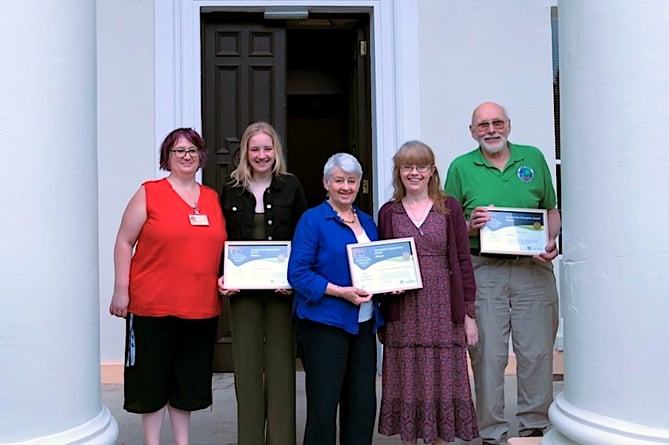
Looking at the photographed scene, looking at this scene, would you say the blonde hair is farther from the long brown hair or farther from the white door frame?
the white door frame

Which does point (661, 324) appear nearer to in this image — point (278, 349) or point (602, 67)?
point (602, 67)

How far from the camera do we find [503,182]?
3834 millimetres

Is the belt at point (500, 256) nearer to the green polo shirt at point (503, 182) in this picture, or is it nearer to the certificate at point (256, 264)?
the green polo shirt at point (503, 182)

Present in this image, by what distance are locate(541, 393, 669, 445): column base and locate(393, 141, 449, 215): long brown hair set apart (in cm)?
106

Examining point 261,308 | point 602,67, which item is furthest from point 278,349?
point 602,67

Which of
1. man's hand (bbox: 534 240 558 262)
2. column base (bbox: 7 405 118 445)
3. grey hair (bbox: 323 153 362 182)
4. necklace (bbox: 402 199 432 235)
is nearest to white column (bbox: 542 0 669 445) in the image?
necklace (bbox: 402 199 432 235)

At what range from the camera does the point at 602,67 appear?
8.18 ft

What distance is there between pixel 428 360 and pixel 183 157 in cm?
153

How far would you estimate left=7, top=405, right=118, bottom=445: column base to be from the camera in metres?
2.46

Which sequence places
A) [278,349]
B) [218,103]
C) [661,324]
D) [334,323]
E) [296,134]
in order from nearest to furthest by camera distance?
[661,324]
[334,323]
[278,349]
[218,103]
[296,134]

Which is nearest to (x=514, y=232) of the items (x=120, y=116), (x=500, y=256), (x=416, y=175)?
(x=500, y=256)

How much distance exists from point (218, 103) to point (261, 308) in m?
3.11

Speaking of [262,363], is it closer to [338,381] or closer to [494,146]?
[338,381]

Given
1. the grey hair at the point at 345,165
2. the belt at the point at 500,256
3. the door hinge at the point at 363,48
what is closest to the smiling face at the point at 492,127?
the belt at the point at 500,256
